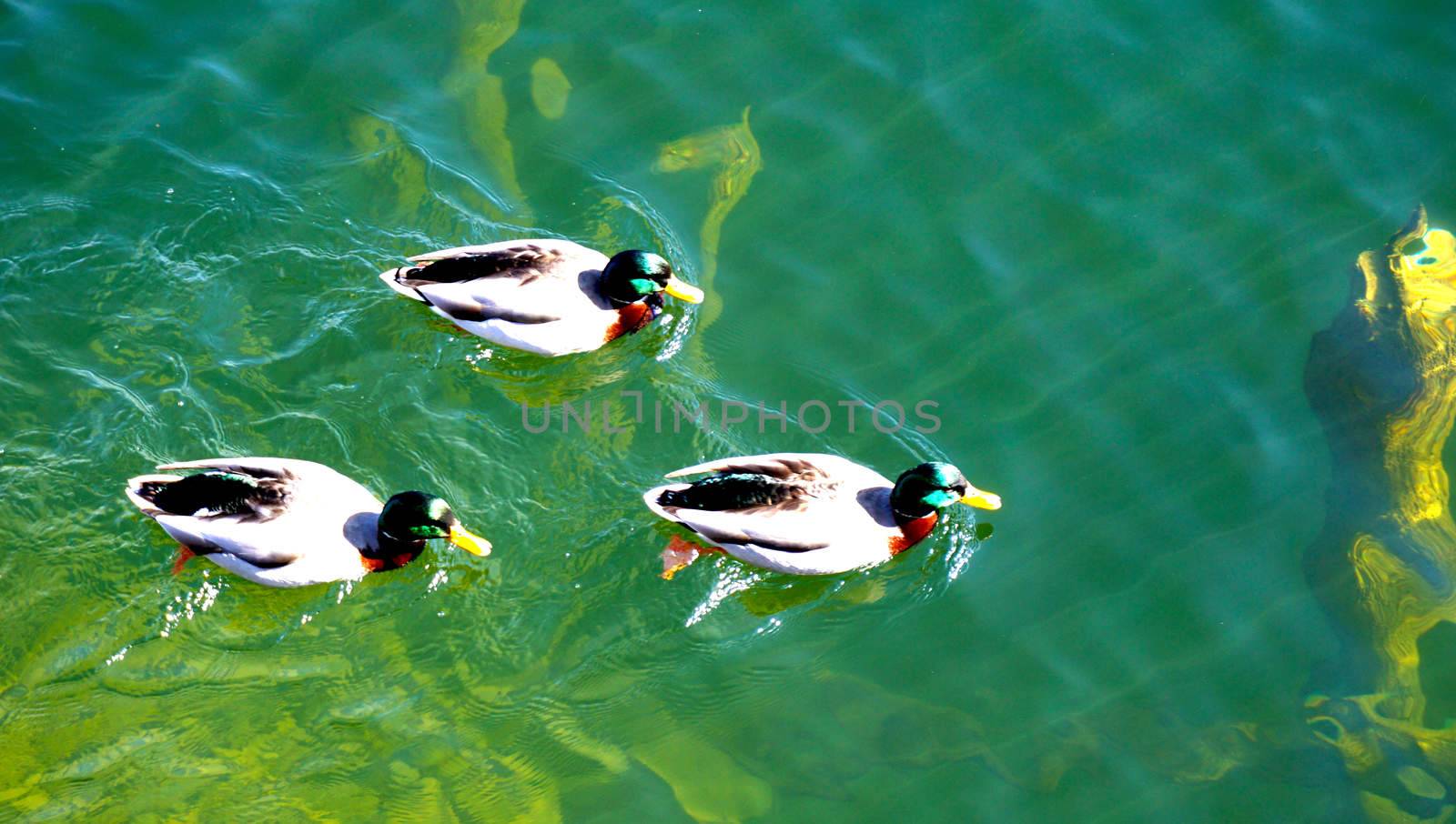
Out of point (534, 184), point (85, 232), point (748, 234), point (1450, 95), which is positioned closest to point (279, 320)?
point (85, 232)

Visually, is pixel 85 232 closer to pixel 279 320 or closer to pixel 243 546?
pixel 279 320

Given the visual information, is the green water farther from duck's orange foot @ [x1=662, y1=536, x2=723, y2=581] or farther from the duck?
the duck

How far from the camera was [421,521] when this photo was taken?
21.3 feet

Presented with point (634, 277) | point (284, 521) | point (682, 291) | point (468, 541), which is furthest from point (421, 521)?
point (682, 291)

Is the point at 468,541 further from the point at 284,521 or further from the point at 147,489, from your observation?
the point at 147,489

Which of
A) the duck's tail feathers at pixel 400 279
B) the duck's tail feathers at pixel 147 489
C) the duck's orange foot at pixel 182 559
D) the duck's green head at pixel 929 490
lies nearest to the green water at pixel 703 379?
the duck's orange foot at pixel 182 559

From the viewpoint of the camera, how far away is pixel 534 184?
832 centimetres

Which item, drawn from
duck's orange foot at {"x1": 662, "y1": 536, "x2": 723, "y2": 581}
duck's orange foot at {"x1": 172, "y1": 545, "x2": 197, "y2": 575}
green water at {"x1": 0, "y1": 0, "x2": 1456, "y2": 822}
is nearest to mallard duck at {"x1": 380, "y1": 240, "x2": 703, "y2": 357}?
green water at {"x1": 0, "y1": 0, "x2": 1456, "y2": 822}

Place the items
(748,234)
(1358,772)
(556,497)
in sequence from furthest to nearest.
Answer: (748,234) < (556,497) < (1358,772)

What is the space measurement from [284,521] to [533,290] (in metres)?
1.95

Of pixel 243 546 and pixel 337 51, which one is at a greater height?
pixel 337 51

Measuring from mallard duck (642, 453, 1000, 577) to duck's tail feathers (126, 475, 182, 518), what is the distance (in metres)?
2.51

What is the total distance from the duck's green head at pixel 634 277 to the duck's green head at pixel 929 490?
6.19 feet

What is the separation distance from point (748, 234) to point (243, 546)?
11.9ft
